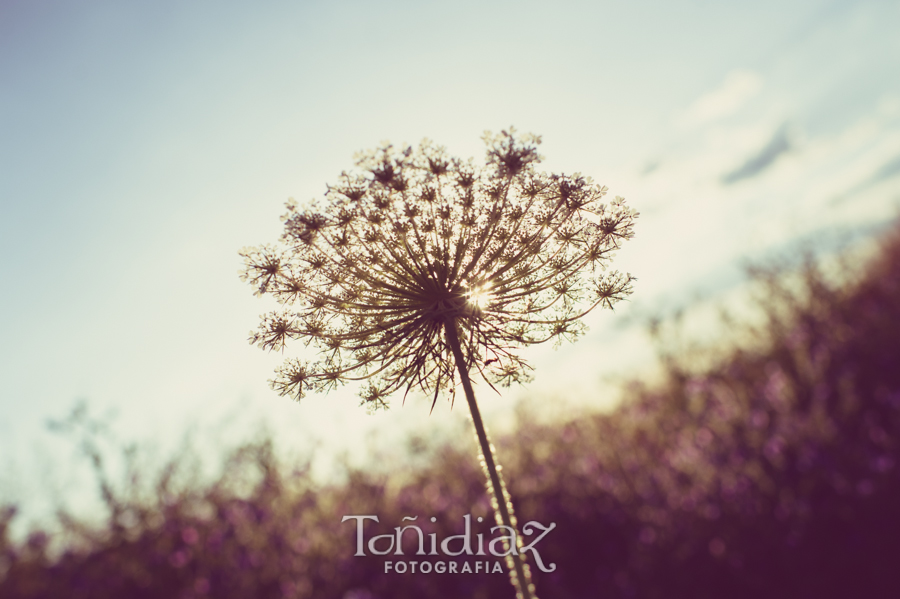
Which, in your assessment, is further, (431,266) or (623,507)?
(623,507)

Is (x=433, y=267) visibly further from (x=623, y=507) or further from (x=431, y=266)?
(x=623, y=507)

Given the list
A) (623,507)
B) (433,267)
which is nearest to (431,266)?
(433,267)

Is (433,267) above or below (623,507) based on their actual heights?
below

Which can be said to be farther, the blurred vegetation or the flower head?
the blurred vegetation

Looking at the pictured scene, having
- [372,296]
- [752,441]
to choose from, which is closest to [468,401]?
[372,296]

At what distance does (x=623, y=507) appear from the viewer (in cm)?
966

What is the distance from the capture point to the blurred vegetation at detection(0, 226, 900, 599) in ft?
24.4

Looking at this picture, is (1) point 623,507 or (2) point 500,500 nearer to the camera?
(2) point 500,500

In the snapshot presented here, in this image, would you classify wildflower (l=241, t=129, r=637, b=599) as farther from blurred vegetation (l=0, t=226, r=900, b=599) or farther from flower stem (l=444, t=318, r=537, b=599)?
blurred vegetation (l=0, t=226, r=900, b=599)

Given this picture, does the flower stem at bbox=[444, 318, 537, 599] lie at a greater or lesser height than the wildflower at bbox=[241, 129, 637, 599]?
lesser

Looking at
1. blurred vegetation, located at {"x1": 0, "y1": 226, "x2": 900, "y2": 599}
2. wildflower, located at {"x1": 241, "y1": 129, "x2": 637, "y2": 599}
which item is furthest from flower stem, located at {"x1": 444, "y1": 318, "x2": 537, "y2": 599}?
blurred vegetation, located at {"x1": 0, "y1": 226, "x2": 900, "y2": 599}

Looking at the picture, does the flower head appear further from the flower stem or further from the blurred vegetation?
the blurred vegetation

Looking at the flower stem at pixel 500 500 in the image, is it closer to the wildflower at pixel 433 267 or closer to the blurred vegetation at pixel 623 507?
the wildflower at pixel 433 267

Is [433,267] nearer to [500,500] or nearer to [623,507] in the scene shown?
[500,500]
